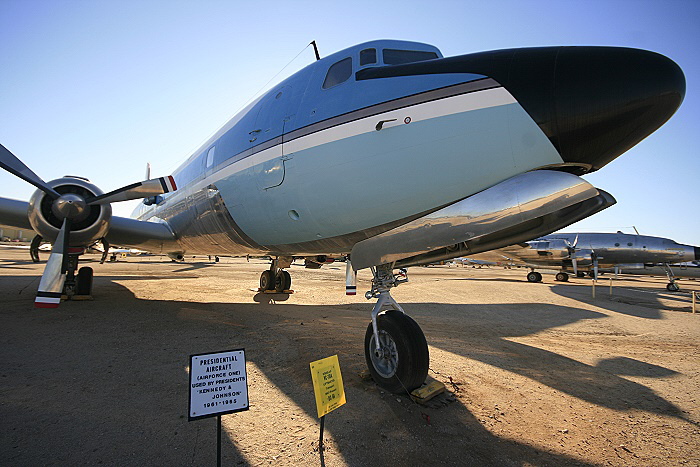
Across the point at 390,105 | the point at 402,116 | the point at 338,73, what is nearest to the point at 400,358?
the point at 402,116

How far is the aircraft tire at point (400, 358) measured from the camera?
4180 mm

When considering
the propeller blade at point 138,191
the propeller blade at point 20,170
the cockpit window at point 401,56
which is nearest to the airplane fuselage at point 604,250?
the cockpit window at point 401,56

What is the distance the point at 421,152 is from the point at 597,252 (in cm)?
3178

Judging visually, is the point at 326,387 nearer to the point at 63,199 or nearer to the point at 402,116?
the point at 402,116

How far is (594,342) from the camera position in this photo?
820 centimetres

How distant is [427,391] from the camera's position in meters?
4.20

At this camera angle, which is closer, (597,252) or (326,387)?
(326,387)

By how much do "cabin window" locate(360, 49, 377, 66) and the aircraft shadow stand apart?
4008mm

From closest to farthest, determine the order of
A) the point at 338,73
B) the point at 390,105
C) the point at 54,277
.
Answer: the point at 390,105
the point at 338,73
the point at 54,277

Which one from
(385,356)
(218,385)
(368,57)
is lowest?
(385,356)

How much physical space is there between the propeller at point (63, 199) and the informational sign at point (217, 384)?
4695 mm

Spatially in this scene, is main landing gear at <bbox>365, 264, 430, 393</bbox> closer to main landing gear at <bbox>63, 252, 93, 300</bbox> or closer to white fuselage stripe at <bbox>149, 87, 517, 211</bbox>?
white fuselage stripe at <bbox>149, 87, 517, 211</bbox>

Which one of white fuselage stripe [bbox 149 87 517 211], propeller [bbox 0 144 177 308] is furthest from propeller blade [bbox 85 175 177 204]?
white fuselage stripe [bbox 149 87 517 211]

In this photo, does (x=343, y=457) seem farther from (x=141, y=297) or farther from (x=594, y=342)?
(x=141, y=297)
